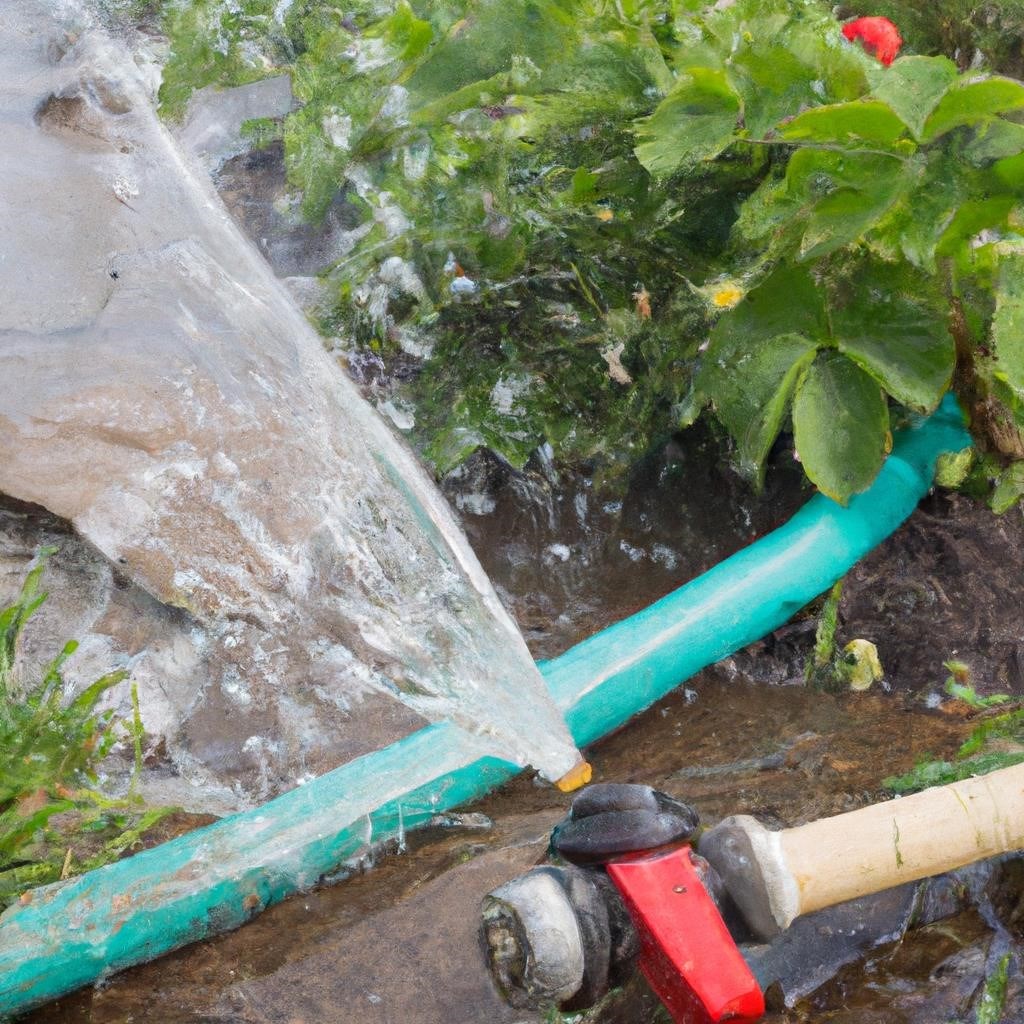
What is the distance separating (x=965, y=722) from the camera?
1.83 m

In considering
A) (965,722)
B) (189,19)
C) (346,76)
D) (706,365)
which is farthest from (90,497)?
(965,722)

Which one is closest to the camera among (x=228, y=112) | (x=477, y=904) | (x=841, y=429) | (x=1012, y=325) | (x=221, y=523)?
(x=477, y=904)

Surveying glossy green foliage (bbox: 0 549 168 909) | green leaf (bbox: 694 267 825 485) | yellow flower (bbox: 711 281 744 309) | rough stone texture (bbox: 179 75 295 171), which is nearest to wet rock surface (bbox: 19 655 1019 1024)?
glossy green foliage (bbox: 0 549 168 909)

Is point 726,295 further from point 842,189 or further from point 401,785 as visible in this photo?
point 401,785

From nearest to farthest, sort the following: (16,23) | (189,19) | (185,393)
Result: 1. (185,393)
2. (16,23)
3. (189,19)

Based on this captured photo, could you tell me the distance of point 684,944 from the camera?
1.33 m

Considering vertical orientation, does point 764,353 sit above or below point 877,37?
below

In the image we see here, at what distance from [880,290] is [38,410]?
1.68 m

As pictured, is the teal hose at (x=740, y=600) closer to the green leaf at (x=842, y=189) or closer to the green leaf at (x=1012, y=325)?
the green leaf at (x=1012, y=325)

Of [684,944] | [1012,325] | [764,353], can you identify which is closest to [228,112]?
[764,353]

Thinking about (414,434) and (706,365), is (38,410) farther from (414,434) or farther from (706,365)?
(706,365)

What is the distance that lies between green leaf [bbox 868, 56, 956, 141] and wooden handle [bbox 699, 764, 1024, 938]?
40.2 inches

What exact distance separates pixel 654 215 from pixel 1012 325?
0.73m


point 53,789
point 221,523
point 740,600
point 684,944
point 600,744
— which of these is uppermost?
point 221,523
